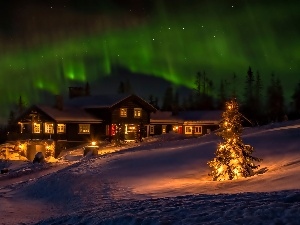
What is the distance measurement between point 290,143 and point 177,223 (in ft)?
76.7

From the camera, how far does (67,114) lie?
63844 millimetres

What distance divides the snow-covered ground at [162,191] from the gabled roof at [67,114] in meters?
19.2

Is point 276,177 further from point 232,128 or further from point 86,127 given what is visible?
point 86,127

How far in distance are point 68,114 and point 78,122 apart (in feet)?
6.06

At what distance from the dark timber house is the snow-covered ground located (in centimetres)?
1800

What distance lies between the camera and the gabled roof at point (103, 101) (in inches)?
2624

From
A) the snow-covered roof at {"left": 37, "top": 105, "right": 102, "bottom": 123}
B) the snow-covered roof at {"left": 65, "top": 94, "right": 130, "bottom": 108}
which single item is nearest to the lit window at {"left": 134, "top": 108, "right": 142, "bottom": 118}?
the snow-covered roof at {"left": 65, "top": 94, "right": 130, "bottom": 108}

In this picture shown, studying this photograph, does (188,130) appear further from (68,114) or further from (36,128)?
(36,128)

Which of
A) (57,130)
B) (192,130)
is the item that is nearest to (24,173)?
(57,130)

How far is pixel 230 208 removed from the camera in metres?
12.2

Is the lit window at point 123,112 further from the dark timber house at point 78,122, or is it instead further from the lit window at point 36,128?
the lit window at point 36,128

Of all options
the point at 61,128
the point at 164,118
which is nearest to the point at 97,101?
the point at 61,128

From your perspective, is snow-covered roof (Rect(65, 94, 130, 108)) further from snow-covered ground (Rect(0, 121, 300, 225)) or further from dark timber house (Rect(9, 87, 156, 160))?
snow-covered ground (Rect(0, 121, 300, 225))

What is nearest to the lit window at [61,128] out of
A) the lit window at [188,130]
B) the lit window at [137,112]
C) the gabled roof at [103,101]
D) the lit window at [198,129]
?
the gabled roof at [103,101]
